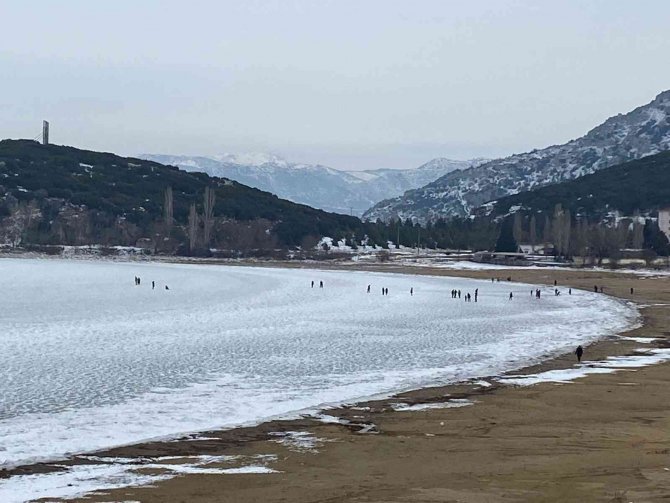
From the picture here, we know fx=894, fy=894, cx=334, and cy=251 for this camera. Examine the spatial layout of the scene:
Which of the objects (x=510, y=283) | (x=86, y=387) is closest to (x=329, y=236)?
(x=510, y=283)

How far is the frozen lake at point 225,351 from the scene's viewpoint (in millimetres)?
18484

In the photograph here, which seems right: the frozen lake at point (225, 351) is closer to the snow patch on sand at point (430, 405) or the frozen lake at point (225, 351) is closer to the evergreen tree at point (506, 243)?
the snow patch on sand at point (430, 405)

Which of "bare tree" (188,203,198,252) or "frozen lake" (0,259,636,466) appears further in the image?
"bare tree" (188,203,198,252)

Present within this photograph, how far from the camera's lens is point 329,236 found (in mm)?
190750

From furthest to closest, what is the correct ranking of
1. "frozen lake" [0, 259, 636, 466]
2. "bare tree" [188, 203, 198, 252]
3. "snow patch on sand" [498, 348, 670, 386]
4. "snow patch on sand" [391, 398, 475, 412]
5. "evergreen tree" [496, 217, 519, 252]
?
"bare tree" [188, 203, 198, 252] → "evergreen tree" [496, 217, 519, 252] → "snow patch on sand" [498, 348, 670, 386] → "snow patch on sand" [391, 398, 475, 412] → "frozen lake" [0, 259, 636, 466]

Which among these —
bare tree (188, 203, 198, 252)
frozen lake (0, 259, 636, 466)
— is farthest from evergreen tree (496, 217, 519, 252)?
frozen lake (0, 259, 636, 466)

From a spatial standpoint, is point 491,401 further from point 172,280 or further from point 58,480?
point 172,280

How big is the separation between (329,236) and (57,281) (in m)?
116

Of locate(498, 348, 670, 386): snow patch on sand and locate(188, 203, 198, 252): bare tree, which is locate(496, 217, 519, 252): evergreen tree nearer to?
locate(188, 203, 198, 252): bare tree

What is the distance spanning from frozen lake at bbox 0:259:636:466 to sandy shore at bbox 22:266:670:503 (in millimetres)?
1807

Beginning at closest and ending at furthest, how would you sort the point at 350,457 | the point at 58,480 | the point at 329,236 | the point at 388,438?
1. the point at 58,480
2. the point at 350,457
3. the point at 388,438
4. the point at 329,236

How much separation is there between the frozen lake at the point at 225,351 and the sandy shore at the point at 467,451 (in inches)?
71.1

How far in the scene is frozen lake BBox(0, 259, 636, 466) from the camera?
18484 millimetres

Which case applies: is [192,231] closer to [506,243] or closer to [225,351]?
[506,243]
